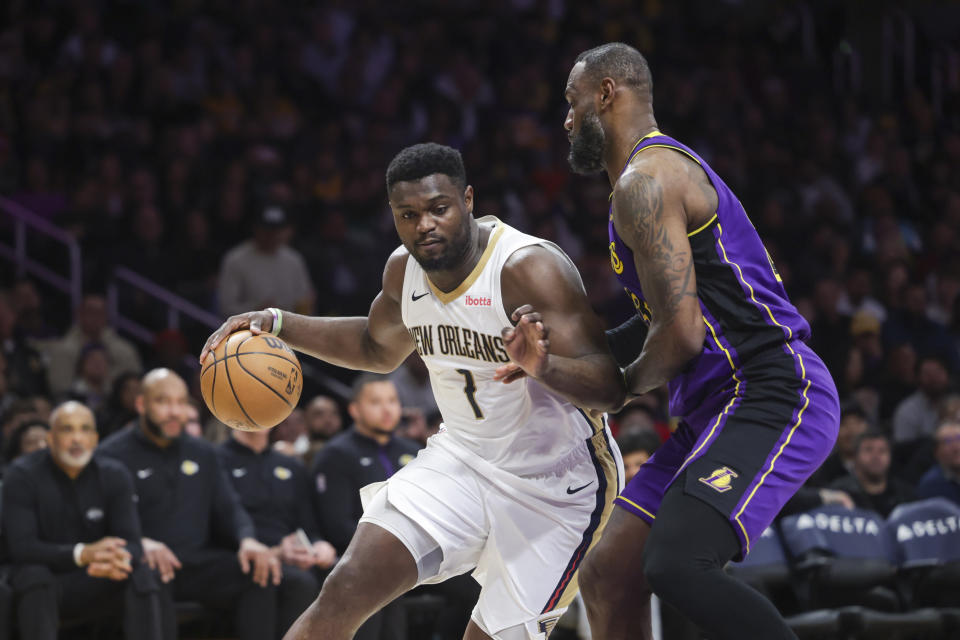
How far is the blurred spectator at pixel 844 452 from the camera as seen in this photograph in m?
8.76

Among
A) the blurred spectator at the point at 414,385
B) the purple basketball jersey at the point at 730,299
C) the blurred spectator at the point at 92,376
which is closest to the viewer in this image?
the purple basketball jersey at the point at 730,299

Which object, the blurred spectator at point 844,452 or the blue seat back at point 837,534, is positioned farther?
the blurred spectator at point 844,452

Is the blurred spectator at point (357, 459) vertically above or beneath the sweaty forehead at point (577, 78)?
beneath

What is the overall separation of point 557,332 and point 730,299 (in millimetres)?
642

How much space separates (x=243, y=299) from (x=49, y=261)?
1.70m

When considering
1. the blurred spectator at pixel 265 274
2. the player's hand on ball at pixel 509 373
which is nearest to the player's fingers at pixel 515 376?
the player's hand on ball at pixel 509 373

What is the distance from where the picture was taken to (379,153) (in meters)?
11.5

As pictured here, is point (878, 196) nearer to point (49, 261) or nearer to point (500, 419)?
point (49, 261)

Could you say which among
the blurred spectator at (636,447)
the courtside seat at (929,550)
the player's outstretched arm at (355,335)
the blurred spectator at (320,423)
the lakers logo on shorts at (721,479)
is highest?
the player's outstretched arm at (355,335)

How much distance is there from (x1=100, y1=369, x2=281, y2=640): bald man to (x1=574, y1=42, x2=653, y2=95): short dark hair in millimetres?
4018

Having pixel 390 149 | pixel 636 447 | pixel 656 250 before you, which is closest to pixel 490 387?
pixel 656 250

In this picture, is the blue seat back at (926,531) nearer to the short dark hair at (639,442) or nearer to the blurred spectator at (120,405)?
the short dark hair at (639,442)

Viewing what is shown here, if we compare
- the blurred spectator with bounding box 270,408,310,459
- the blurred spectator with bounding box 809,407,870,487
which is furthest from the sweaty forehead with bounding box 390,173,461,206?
the blurred spectator with bounding box 809,407,870,487

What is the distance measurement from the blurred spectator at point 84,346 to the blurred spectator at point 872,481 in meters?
5.34
